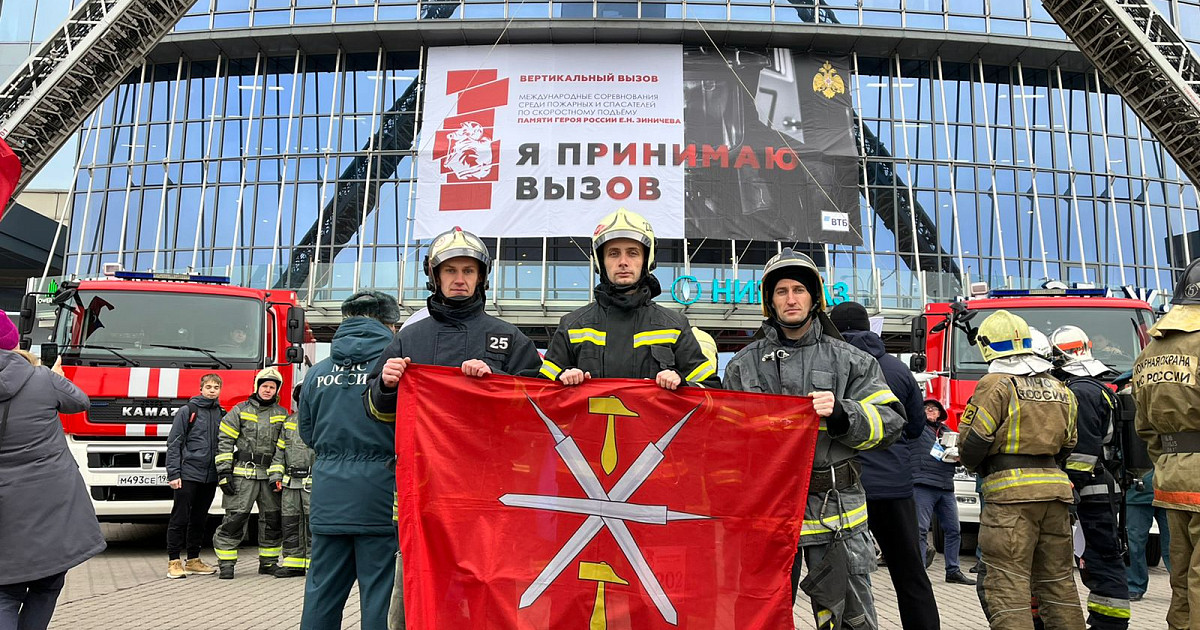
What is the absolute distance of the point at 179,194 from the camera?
86.1 feet

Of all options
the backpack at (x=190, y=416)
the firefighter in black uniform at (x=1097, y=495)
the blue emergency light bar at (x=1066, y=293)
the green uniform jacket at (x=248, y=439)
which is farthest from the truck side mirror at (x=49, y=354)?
the blue emergency light bar at (x=1066, y=293)

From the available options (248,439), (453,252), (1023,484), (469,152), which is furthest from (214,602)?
(469,152)

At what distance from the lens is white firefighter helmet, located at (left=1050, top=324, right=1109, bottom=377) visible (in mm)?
6047

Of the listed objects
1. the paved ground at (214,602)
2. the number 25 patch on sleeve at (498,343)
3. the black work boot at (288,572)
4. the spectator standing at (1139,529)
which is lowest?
the black work boot at (288,572)

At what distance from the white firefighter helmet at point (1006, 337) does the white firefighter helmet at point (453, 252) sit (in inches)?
110

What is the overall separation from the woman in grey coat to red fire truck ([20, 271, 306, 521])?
5549mm

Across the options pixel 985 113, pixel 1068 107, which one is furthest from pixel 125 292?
pixel 1068 107

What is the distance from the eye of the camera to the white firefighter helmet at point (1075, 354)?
6047 mm

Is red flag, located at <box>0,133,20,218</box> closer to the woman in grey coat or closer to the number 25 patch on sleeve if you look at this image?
the woman in grey coat

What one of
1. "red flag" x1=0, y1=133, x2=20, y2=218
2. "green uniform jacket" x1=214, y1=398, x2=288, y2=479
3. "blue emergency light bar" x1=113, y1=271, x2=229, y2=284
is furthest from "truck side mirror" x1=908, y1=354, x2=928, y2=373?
"red flag" x1=0, y1=133, x2=20, y2=218

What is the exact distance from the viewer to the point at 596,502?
394cm

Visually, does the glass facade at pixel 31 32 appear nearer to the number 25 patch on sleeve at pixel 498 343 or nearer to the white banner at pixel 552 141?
the white banner at pixel 552 141

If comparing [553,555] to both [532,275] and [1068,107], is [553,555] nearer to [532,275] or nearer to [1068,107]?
[532,275]

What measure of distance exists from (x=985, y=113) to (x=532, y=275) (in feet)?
47.1
